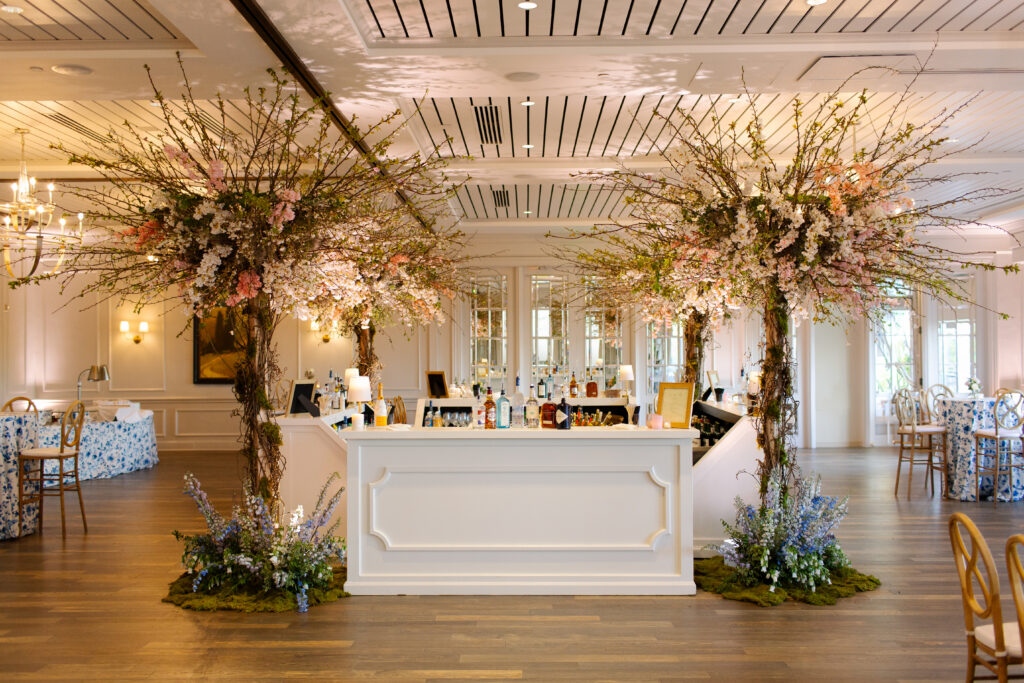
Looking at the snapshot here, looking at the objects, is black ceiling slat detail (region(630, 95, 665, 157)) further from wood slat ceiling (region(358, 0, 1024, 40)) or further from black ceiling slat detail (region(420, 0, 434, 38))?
black ceiling slat detail (region(420, 0, 434, 38))

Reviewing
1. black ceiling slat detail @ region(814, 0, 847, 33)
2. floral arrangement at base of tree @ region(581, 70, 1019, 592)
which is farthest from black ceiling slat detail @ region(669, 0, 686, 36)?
black ceiling slat detail @ region(814, 0, 847, 33)

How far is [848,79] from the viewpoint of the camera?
5676mm

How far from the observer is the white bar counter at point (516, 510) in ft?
17.5

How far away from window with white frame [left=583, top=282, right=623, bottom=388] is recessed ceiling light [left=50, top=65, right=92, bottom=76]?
9.07 m

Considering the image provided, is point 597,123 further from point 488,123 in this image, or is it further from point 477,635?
point 477,635

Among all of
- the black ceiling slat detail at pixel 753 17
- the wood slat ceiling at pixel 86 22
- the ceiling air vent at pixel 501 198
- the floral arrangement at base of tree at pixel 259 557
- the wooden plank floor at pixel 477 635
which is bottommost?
the wooden plank floor at pixel 477 635

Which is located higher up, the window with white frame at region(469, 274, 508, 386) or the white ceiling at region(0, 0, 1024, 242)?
the white ceiling at region(0, 0, 1024, 242)

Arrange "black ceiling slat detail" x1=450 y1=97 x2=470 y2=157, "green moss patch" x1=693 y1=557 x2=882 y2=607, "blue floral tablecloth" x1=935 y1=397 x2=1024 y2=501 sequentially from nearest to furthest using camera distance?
"green moss patch" x1=693 y1=557 x2=882 y2=607 → "black ceiling slat detail" x1=450 y1=97 x2=470 y2=157 → "blue floral tablecloth" x1=935 y1=397 x2=1024 y2=501

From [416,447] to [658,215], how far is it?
2.53 meters

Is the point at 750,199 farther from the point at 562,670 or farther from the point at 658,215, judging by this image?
the point at 562,670

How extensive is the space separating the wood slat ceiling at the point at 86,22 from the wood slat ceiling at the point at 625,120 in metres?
2.22

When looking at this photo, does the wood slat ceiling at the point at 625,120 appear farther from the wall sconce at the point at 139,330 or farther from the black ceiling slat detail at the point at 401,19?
the wall sconce at the point at 139,330

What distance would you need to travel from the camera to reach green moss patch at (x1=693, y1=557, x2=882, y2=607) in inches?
202

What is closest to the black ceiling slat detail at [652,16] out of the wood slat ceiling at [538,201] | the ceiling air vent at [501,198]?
the wood slat ceiling at [538,201]
